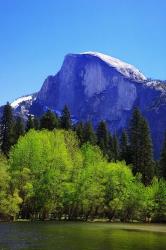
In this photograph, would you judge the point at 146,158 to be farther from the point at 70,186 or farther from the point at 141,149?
the point at 70,186

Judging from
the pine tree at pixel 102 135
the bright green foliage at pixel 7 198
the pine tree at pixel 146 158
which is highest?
the pine tree at pixel 102 135

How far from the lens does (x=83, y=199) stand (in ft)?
273

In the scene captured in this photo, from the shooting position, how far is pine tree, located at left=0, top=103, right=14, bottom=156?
120 metres

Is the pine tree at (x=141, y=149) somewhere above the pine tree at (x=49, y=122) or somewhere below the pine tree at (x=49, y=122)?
below

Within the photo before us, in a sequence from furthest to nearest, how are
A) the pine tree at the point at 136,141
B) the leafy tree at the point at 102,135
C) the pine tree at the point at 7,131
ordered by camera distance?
the leafy tree at the point at 102,135 < the pine tree at the point at 7,131 < the pine tree at the point at 136,141

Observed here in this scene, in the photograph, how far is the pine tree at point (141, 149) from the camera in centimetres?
11481

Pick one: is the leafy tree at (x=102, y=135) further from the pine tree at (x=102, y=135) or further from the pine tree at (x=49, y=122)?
the pine tree at (x=49, y=122)

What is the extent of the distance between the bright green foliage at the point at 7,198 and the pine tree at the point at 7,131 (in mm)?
41697

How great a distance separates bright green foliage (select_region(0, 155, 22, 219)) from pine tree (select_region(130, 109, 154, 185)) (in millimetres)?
44897

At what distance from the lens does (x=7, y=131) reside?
123 m

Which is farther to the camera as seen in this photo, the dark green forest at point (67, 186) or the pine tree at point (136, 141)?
the pine tree at point (136, 141)

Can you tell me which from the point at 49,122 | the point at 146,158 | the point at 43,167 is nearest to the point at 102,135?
the point at 49,122

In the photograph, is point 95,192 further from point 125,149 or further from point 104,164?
point 125,149

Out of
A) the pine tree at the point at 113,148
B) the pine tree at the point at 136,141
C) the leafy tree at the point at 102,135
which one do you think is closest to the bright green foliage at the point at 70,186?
the pine tree at the point at 136,141
